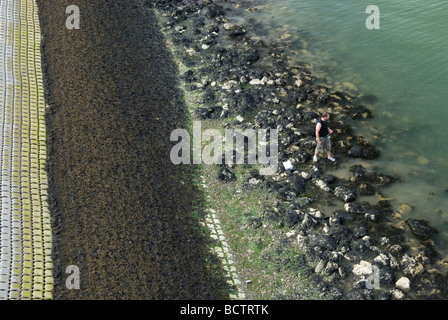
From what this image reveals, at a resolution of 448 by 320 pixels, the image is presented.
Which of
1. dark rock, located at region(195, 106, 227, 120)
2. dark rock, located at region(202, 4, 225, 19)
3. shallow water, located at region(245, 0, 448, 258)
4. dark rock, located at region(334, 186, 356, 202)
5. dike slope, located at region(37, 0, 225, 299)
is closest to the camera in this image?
dike slope, located at region(37, 0, 225, 299)

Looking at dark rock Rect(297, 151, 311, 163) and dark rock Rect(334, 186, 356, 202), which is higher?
dark rock Rect(297, 151, 311, 163)

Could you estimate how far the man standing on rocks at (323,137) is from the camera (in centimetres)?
2569

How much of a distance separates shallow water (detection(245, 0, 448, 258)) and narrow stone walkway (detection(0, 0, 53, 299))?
1678 centimetres

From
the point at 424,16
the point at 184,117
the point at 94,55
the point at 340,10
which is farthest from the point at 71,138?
the point at 424,16

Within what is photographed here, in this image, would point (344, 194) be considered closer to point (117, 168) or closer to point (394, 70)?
point (117, 168)

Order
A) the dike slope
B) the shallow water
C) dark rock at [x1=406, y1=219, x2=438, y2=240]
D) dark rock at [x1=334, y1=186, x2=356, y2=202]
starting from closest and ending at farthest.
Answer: the dike slope
dark rock at [x1=406, y1=219, x2=438, y2=240]
dark rock at [x1=334, y1=186, x2=356, y2=202]
the shallow water

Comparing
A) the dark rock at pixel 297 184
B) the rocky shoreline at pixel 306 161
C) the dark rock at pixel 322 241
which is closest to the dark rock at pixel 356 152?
the rocky shoreline at pixel 306 161

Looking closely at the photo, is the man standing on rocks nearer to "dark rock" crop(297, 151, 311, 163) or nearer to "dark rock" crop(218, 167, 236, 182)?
"dark rock" crop(297, 151, 311, 163)

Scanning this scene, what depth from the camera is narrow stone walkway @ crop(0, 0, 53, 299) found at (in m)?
20.8

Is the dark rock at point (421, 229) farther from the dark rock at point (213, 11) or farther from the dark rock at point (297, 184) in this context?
the dark rock at point (213, 11)

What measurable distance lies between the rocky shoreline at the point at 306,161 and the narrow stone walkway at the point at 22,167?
9.38 m

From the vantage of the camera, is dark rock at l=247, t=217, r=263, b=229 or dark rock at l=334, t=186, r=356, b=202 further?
dark rock at l=334, t=186, r=356, b=202

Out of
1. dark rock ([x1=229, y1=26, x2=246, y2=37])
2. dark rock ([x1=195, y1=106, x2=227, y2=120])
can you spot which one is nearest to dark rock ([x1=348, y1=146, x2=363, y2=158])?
dark rock ([x1=195, y1=106, x2=227, y2=120])
